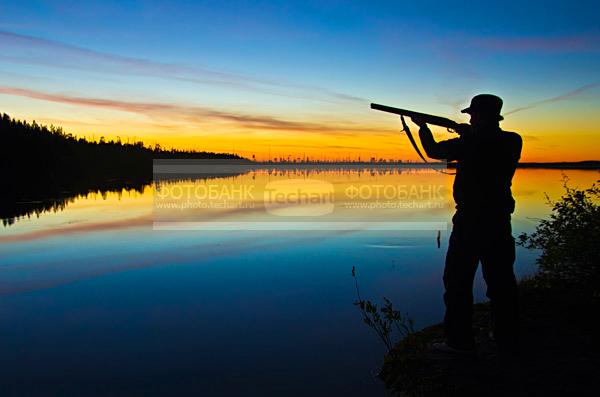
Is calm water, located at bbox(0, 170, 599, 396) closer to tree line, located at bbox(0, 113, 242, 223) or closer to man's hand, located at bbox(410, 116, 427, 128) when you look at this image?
man's hand, located at bbox(410, 116, 427, 128)

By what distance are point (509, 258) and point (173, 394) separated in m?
4.44

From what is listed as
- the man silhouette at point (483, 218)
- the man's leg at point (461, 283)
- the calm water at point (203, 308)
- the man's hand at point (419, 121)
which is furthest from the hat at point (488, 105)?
the calm water at point (203, 308)

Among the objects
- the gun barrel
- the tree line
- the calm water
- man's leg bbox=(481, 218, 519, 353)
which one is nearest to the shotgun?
the gun barrel

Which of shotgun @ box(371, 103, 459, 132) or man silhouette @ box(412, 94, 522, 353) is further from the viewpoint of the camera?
shotgun @ box(371, 103, 459, 132)

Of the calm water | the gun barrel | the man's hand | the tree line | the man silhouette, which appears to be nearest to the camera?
the man silhouette

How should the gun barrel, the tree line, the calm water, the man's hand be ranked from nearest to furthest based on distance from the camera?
the man's hand < the gun barrel < the calm water < the tree line

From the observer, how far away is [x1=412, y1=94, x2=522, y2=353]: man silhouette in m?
4.89

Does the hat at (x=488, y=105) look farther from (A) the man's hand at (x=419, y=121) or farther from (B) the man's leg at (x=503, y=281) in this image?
(B) the man's leg at (x=503, y=281)

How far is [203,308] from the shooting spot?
9.17 m

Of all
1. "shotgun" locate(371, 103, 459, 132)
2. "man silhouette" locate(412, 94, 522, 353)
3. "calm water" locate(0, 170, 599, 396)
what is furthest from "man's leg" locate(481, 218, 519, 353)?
"calm water" locate(0, 170, 599, 396)

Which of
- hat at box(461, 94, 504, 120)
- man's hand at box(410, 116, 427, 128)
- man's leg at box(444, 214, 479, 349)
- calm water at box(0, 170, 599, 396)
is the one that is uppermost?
hat at box(461, 94, 504, 120)

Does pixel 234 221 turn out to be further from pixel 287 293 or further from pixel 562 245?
pixel 562 245

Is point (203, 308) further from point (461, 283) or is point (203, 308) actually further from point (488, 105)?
point (488, 105)

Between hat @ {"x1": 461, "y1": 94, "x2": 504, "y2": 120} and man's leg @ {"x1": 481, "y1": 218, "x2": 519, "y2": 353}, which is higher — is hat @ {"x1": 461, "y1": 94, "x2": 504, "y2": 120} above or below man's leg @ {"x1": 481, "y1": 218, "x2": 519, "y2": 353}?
above
